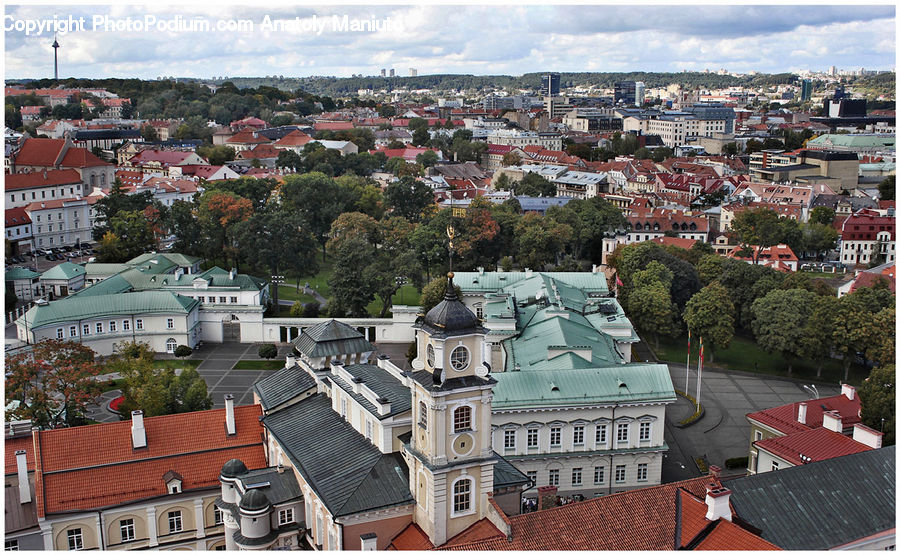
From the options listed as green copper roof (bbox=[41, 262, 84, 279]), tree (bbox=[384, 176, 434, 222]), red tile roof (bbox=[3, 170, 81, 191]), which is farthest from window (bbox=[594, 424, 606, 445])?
red tile roof (bbox=[3, 170, 81, 191])

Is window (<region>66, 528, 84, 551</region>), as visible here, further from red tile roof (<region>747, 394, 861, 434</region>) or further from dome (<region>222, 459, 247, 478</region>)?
red tile roof (<region>747, 394, 861, 434</region>)

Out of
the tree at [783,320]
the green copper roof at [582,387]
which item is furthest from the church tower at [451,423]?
the tree at [783,320]

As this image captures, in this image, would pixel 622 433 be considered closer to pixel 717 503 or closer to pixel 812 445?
pixel 812 445

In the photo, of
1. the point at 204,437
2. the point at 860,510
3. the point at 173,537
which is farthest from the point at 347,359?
the point at 860,510

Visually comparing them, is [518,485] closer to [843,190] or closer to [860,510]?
[860,510]

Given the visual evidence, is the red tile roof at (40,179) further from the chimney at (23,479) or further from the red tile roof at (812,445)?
the red tile roof at (812,445)

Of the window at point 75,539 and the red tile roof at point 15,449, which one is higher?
the red tile roof at point 15,449
